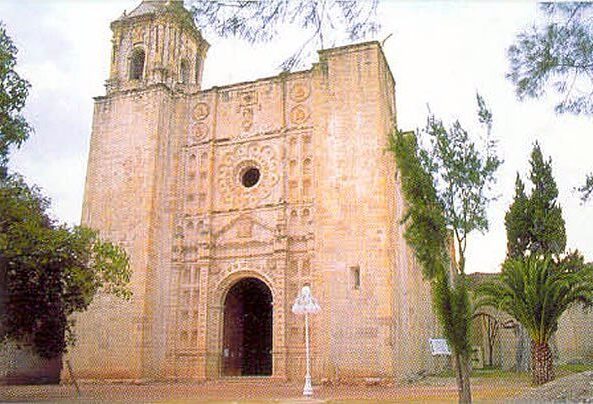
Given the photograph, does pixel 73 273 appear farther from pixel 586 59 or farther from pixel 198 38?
pixel 586 59

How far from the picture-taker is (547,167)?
21797 millimetres

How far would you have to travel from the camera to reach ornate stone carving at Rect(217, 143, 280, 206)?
19922 mm

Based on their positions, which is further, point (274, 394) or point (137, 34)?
point (137, 34)

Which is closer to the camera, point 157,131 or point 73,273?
point 73,273

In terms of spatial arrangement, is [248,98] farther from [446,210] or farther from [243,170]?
[446,210]

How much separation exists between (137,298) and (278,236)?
488 cm

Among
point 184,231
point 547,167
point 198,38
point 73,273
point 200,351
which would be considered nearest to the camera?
point 198,38

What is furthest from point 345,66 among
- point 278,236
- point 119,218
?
point 119,218

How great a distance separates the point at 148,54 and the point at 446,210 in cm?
1552

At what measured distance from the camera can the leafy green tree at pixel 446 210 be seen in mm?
9422

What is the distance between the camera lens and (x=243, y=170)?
20.5 metres

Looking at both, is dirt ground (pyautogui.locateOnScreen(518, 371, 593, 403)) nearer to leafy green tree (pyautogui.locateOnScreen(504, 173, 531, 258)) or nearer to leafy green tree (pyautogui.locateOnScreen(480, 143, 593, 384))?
leafy green tree (pyautogui.locateOnScreen(480, 143, 593, 384))

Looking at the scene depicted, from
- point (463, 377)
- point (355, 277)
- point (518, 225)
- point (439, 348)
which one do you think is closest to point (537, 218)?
point (518, 225)

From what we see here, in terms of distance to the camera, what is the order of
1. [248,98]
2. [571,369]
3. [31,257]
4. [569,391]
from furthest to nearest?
[571,369] → [248,98] → [31,257] → [569,391]
